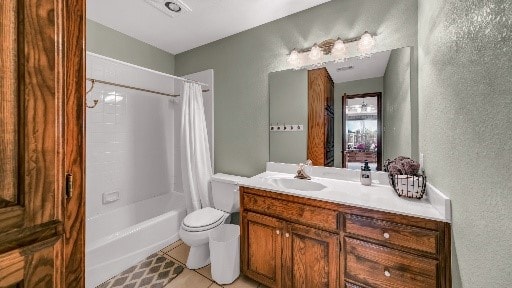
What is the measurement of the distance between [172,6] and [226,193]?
1871mm

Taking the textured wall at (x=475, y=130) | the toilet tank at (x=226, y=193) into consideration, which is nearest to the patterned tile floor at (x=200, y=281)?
the toilet tank at (x=226, y=193)

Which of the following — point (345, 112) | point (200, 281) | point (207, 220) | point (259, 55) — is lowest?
point (200, 281)

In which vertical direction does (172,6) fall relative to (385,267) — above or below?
above

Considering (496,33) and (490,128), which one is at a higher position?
(496,33)

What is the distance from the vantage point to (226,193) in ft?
7.55

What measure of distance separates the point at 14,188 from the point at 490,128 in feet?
4.39

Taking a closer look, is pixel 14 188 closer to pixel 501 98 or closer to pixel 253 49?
pixel 501 98

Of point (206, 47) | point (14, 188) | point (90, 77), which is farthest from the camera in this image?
point (206, 47)

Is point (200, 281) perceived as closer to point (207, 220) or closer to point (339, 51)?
point (207, 220)

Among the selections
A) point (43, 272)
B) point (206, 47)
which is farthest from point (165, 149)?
point (43, 272)

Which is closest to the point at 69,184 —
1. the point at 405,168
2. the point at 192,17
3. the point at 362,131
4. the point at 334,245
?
the point at 334,245

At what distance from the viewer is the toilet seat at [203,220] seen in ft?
6.14

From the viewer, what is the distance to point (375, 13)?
5.63 ft

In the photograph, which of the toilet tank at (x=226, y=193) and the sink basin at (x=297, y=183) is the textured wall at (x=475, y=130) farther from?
the toilet tank at (x=226, y=193)
